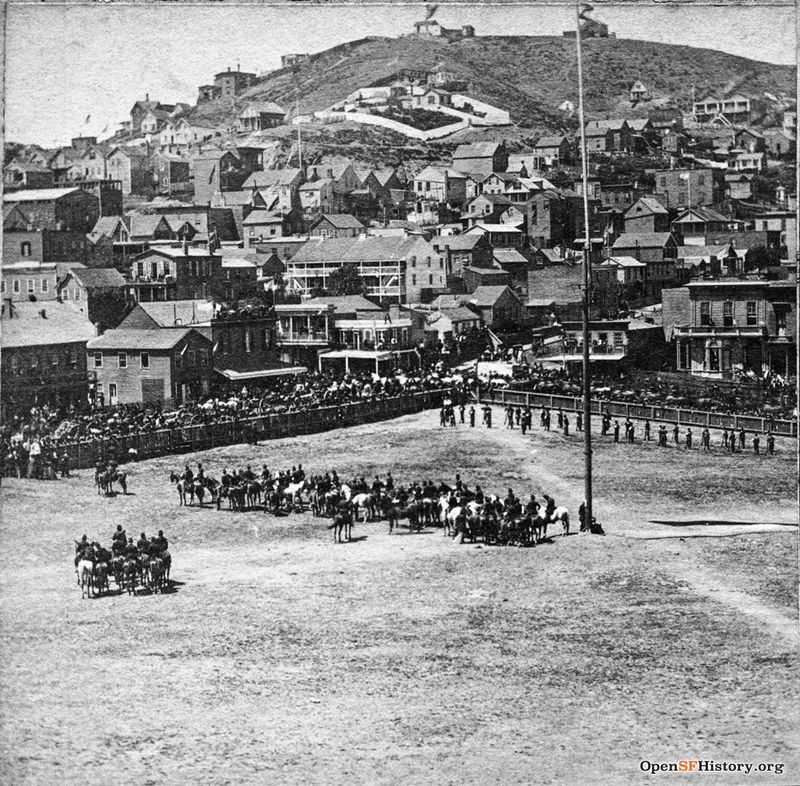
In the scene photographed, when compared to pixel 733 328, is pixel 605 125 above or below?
above

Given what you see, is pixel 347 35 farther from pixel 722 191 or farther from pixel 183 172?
pixel 722 191

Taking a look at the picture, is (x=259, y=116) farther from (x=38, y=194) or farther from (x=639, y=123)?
(x=639, y=123)

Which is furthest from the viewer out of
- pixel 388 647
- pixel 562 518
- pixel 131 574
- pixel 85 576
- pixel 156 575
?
pixel 562 518

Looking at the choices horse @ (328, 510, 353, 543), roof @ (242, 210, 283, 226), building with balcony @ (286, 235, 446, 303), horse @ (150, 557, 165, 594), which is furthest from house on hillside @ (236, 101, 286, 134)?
horse @ (150, 557, 165, 594)

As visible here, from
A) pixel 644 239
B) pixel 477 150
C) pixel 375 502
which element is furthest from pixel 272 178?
pixel 644 239

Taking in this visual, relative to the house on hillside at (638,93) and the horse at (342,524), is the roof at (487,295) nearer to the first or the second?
the house on hillside at (638,93)

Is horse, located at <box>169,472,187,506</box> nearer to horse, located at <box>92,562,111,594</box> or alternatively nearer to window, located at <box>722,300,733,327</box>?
horse, located at <box>92,562,111,594</box>

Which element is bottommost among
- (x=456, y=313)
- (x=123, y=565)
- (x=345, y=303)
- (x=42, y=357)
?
(x=123, y=565)
